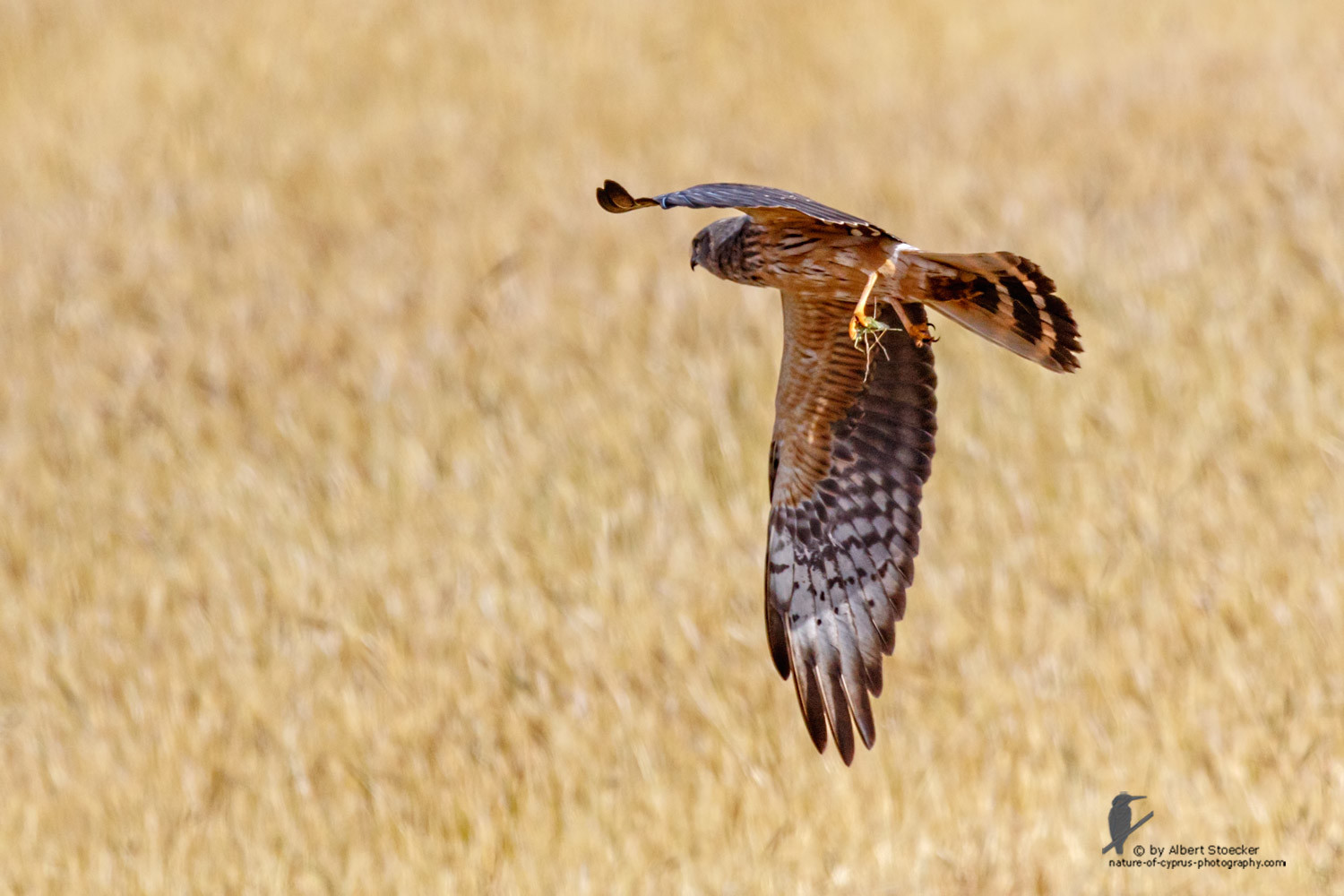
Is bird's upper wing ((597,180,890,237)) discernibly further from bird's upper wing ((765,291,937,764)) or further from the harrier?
bird's upper wing ((765,291,937,764))

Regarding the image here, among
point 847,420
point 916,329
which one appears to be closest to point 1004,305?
point 916,329

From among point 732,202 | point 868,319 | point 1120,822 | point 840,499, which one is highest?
point 732,202

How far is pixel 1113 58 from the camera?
1044 centimetres

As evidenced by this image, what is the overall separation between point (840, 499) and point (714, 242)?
854mm

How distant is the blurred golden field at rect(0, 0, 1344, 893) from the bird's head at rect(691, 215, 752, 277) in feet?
6.24

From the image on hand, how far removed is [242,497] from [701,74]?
5.32 m

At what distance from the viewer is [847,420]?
4199 millimetres

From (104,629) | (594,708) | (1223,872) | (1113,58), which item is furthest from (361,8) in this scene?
(1223,872)

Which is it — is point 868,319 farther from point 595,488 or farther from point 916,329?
point 595,488

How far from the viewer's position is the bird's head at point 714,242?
388cm

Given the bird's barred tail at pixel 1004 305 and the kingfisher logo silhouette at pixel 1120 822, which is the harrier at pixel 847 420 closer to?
the bird's barred tail at pixel 1004 305

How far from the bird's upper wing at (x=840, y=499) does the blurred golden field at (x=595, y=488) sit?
1.00 metres

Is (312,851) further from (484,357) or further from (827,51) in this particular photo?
(827,51)

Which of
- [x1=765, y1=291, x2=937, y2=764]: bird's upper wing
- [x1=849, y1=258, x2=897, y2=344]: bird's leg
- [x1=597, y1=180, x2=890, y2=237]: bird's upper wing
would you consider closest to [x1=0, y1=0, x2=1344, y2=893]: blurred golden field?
[x1=765, y1=291, x2=937, y2=764]: bird's upper wing
